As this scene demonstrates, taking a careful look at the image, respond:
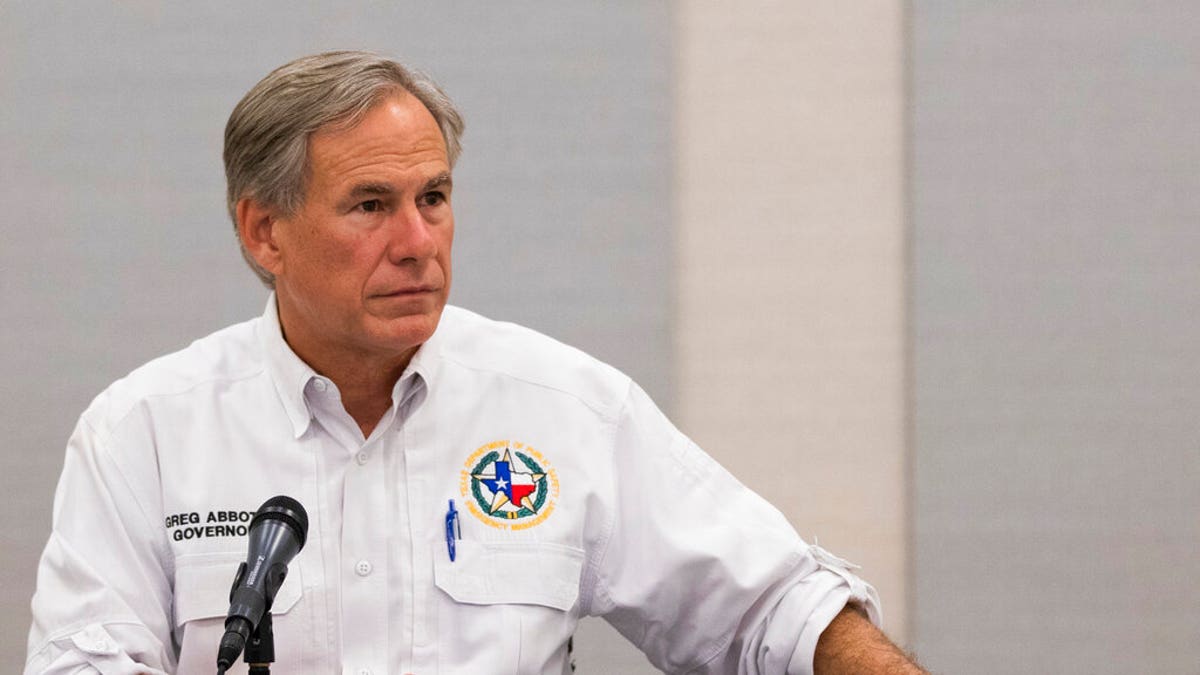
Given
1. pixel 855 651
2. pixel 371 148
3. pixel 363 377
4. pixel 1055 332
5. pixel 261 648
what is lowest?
pixel 855 651

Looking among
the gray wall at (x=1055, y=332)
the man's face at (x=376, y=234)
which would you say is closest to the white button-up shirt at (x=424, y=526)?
the man's face at (x=376, y=234)

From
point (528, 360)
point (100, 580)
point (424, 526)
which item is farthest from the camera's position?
point (528, 360)

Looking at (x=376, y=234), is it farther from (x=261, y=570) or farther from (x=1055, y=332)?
(x=1055, y=332)

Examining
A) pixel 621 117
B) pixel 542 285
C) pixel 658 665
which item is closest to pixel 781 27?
pixel 621 117

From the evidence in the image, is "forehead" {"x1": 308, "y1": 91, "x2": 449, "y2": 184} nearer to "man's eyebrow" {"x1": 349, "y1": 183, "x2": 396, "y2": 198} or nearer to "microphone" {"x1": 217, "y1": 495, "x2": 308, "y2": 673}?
"man's eyebrow" {"x1": 349, "y1": 183, "x2": 396, "y2": 198}

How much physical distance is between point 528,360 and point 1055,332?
4.17 feet

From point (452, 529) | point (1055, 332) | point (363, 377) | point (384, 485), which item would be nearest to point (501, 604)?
point (452, 529)

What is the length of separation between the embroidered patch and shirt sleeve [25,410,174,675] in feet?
1.42

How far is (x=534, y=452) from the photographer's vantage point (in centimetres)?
210

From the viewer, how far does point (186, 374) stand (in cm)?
211

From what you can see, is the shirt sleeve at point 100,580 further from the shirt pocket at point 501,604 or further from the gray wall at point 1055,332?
the gray wall at point 1055,332

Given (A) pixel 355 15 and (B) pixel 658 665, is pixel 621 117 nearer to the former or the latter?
(A) pixel 355 15

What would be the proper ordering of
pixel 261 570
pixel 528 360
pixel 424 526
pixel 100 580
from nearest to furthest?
pixel 261 570, pixel 100 580, pixel 424 526, pixel 528 360

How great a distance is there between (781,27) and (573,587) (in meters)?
1.35
